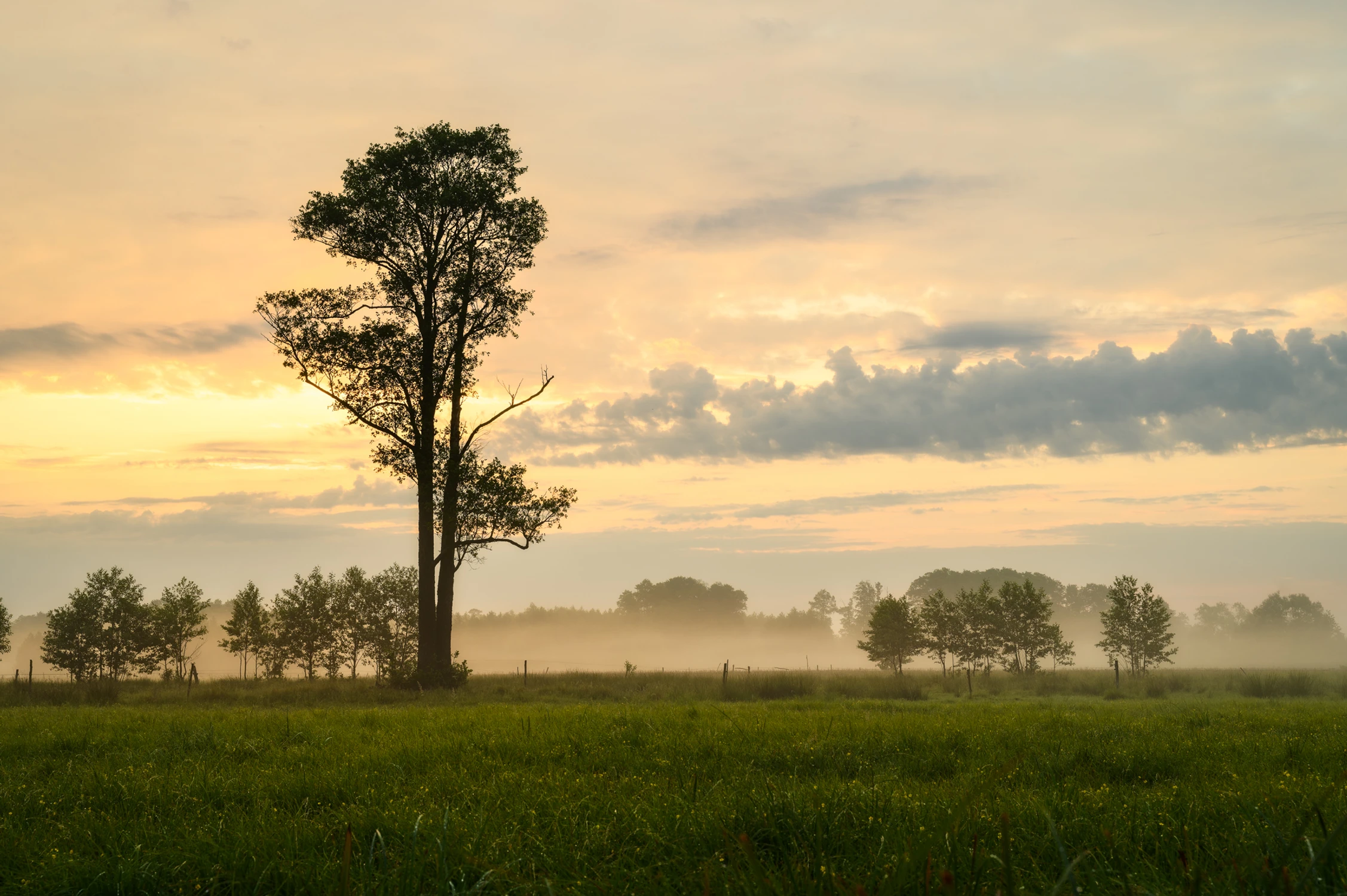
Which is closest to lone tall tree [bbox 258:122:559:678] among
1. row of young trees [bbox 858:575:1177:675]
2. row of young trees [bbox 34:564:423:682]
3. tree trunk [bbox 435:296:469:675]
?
tree trunk [bbox 435:296:469:675]

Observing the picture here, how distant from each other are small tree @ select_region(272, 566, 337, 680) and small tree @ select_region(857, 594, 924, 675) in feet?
153

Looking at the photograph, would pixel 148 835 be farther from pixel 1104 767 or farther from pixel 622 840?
pixel 1104 767

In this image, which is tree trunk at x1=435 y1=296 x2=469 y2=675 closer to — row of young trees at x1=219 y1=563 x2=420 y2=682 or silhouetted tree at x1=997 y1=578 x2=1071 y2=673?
row of young trees at x1=219 y1=563 x2=420 y2=682

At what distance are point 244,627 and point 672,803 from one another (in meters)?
71.2

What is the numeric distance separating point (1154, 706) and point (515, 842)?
27.1m

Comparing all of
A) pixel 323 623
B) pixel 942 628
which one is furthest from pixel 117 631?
pixel 942 628

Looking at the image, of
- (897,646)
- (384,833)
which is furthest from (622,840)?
(897,646)

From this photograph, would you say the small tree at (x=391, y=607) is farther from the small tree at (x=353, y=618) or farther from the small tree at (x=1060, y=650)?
the small tree at (x=1060, y=650)

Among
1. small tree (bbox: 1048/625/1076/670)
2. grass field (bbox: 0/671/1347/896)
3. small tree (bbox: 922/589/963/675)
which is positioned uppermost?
grass field (bbox: 0/671/1347/896)

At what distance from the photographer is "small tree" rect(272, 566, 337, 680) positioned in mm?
66875

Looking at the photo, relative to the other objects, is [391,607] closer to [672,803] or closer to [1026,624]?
[1026,624]

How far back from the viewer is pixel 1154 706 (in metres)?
25.9

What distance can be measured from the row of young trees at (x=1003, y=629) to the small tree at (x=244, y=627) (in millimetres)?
51489

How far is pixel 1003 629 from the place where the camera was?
73.2m
